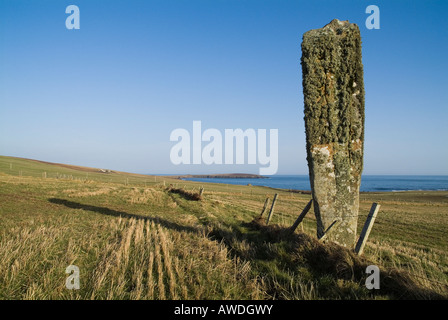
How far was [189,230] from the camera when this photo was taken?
1037cm

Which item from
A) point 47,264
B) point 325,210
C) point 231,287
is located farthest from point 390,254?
point 47,264

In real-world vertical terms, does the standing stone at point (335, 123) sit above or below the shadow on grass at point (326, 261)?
above

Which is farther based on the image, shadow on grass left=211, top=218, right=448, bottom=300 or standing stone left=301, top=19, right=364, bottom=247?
Result: standing stone left=301, top=19, right=364, bottom=247

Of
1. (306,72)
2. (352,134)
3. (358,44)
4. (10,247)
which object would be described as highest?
(358,44)

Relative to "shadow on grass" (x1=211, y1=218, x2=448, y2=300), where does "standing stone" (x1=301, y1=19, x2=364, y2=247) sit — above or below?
above

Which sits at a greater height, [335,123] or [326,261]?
[335,123]

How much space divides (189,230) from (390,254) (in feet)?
22.6

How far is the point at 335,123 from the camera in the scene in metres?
7.28

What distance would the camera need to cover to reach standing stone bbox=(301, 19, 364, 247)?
279 inches

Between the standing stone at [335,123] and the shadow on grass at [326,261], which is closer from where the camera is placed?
the shadow on grass at [326,261]

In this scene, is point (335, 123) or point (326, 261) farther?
point (335, 123)

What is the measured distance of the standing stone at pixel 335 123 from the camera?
7098 millimetres
